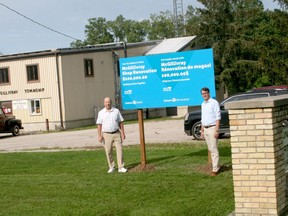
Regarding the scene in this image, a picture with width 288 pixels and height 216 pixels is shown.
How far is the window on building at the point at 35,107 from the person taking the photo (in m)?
39.4

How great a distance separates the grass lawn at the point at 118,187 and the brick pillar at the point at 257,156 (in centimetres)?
83

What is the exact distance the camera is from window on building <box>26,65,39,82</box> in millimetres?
39438

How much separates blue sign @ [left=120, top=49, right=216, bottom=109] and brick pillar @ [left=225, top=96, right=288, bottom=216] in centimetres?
513

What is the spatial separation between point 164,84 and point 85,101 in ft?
91.7

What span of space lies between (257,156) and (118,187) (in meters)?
4.07

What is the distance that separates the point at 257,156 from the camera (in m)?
6.78

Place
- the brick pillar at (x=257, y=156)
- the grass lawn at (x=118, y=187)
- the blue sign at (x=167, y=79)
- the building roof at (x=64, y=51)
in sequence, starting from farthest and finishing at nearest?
the building roof at (x=64, y=51), the blue sign at (x=167, y=79), the grass lawn at (x=118, y=187), the brick pillar at (x=257, y=156)

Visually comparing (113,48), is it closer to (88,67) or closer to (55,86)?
(88,67)

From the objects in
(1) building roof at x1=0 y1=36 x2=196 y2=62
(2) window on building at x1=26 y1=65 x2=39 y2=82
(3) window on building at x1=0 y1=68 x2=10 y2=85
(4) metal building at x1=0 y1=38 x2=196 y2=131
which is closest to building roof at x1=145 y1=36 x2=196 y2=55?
(1) building roof at x1=0 y1=36 x2=196 y2=62

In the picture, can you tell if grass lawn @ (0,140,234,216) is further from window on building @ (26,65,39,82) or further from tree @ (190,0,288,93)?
tree @ (190,0,288,93)

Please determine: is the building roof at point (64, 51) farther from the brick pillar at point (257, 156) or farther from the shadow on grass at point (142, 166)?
the brick pillar at point (257, 156)

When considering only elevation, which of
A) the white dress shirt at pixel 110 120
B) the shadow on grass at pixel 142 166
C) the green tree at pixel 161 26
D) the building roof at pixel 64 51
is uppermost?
the green tree at pixel 161 26

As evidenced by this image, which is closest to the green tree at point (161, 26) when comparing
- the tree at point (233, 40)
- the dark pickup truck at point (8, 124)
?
the tree at point (233, 40)

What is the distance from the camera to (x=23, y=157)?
17.1 m
